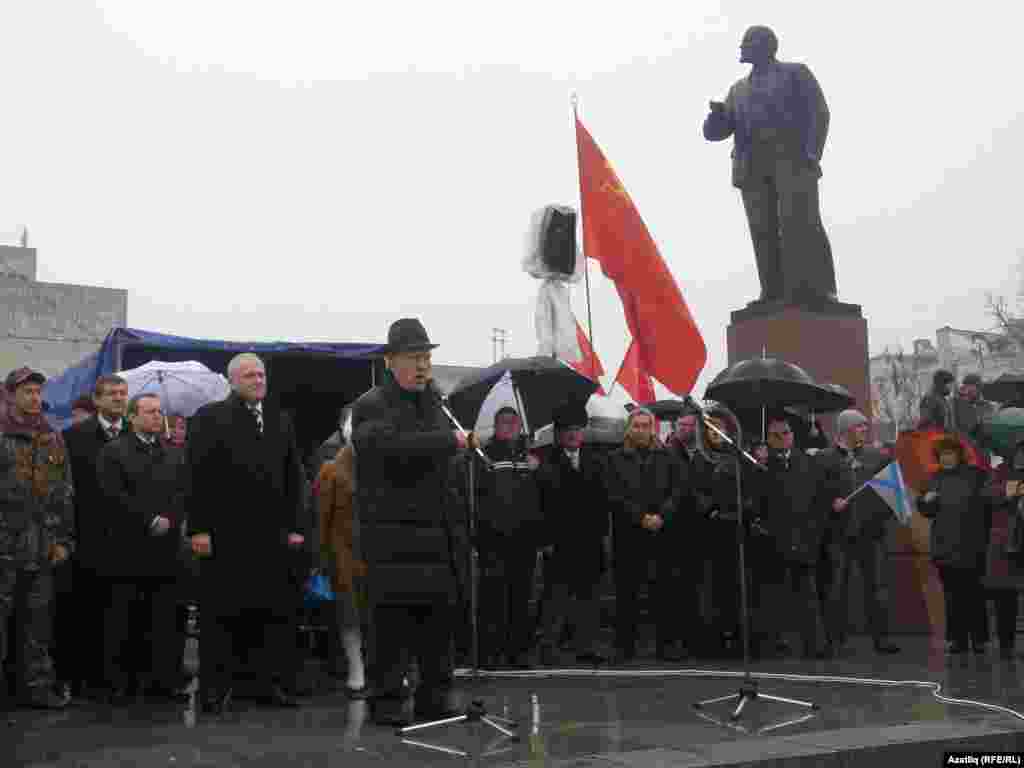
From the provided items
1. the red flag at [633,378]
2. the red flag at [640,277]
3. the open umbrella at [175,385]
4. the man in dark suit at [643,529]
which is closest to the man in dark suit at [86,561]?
the open umbrella at [175,385]

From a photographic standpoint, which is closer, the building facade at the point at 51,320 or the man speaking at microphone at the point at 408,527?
the man speaking at microphone at the point at 408,527

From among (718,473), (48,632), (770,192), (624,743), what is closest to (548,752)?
(624,743)

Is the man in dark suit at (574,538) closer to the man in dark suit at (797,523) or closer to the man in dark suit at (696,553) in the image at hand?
the man in dark suit at (696,553)

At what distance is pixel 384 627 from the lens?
6.63 m

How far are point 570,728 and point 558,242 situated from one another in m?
8.32

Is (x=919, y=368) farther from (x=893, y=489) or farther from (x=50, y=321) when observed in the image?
(x=893, y=489)

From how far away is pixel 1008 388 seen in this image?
13.9 metres

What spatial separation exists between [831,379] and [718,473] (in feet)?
15.3

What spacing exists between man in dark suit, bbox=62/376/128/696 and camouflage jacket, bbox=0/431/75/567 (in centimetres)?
29

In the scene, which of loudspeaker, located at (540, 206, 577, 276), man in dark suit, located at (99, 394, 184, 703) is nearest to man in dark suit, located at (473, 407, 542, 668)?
man in dark suit, located at (99, 394, 184, 703)

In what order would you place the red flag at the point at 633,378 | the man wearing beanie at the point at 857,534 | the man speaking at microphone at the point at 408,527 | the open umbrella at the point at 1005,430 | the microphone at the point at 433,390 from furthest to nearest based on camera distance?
1. the red flag at the point at 633,378
2. the open umbrella at the point at 1005,430
3. the man wearing beanie at the point at 857,534
4. the microphone at the point at 433,390
5. the man speaking at microphone at the point at 408,527

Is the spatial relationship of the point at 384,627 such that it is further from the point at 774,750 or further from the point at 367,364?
the point at 367,364

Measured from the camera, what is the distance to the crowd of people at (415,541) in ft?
21.9

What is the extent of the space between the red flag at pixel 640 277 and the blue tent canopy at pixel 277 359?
232 centimetres
